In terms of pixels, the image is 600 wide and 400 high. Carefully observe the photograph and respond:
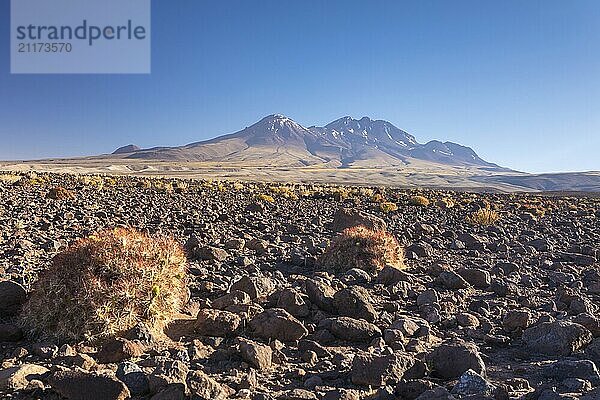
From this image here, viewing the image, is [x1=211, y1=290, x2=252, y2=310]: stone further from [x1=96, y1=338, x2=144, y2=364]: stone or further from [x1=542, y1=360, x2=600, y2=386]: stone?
[x1=542, y1=360, x2=600, y2=386]: stone

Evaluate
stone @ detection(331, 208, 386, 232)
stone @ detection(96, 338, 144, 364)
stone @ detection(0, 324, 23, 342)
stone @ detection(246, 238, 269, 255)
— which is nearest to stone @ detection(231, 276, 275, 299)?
stone @ detection(96, 338, 144, 364)

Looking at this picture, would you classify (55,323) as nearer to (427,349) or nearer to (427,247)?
(427,349)

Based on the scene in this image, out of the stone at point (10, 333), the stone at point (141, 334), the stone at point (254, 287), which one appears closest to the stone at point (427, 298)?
the stone at point (254, 287)

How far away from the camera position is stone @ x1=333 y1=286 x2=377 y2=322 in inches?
224

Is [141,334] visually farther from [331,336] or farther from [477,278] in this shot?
[477,278]

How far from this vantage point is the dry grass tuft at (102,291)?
4.45m

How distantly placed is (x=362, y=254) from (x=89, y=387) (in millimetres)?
6032

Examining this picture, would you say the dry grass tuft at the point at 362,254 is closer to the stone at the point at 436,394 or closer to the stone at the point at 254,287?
the stone at the point at 254,287

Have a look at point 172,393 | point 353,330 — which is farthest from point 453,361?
point 172,393

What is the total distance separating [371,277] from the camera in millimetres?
8172

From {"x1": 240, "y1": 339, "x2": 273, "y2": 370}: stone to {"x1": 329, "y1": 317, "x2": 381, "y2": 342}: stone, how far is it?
3.21 ft

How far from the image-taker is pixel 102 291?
456 centimetres

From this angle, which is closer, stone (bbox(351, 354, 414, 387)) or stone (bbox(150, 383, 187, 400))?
stone (bbox(150, 383, 187, 400))

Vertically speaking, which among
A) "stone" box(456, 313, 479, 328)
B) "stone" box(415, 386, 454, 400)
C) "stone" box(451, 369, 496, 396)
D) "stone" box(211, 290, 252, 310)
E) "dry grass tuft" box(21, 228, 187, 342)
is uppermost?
"dry grass tuft" box(21, 228, 187, 342)
